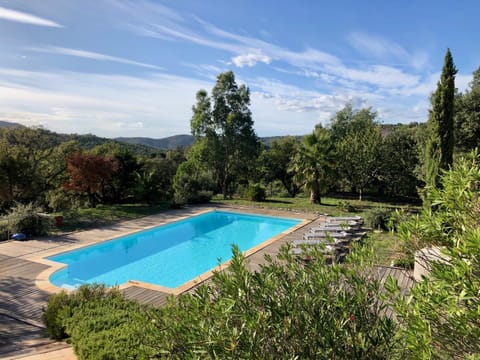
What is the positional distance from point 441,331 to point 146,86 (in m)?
16.5

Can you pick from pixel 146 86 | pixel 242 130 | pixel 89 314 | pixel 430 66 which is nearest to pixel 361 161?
pixel 430 66

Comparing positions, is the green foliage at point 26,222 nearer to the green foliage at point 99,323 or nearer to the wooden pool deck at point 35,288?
the wooden pool deck at point 35,288

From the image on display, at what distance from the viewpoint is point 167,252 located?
1204 cm

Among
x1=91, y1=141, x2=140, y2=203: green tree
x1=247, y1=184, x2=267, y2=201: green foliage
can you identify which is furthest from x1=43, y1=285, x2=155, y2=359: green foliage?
x1=247, y1=184, x2=267, y2=201: green foliage

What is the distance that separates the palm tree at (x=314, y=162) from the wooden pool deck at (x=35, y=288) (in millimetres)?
4870

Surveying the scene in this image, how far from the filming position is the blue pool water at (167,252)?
946cm

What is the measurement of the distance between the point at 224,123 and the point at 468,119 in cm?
1432

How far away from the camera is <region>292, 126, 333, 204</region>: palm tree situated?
1745cm

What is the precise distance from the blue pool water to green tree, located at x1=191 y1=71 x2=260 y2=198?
5977 mm

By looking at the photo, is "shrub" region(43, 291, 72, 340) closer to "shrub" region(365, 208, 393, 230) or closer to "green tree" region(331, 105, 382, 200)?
"shrub" region(365, 208, 393, 230)

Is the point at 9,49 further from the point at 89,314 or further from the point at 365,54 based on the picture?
the point at 365,54

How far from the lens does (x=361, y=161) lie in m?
19.1

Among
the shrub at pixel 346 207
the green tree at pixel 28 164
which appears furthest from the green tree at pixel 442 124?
the green tree at pixel 28 164

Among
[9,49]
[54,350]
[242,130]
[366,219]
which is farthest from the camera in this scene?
[242,130]
